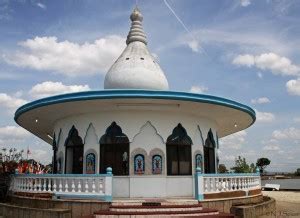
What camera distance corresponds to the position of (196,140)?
13344 millimetres

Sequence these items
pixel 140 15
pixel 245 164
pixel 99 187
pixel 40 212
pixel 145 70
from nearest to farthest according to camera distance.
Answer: pixel 40 212
pixel 99 187
pixel 145 70
pixel 140 15
pixel 245 164

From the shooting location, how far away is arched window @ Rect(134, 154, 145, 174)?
12281 millimetres

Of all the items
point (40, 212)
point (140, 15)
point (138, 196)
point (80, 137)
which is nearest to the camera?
point (40, 212)

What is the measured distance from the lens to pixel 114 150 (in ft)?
40.8

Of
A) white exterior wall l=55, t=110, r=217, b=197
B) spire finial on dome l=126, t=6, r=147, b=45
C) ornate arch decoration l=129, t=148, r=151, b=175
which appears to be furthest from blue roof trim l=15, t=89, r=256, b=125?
spire finial on dome l=126, t=6, r=147, b=45

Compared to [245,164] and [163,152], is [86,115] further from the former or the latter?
[245,164]

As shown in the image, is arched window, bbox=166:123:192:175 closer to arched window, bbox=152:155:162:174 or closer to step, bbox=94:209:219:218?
arched window, bbox=152:155:162:174

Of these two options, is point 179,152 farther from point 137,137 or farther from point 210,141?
point 210,141

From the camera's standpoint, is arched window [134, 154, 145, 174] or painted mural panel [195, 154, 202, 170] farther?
painted mural panel [195, 154, 202, 170]

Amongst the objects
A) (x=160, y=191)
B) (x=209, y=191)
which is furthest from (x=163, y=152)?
(x=209, y=191)

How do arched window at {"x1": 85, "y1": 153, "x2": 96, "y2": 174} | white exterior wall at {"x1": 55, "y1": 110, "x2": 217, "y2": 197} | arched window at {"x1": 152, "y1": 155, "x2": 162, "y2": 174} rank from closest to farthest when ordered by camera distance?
white exterior wall at {"x1": 55, "y1": 110, "x2": 217, "y2": 197}, arched window at {"x1": 152, "y1": 155, "x2": 162, "y2": 174}, arched window at {"x1": 85, "y1": 153, "x2": 96, "y2": 174}

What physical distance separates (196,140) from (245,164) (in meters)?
17.7

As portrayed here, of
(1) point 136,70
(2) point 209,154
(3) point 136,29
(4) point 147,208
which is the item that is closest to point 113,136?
(1) point 136,70

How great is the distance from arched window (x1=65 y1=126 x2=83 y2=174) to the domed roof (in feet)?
8.15
